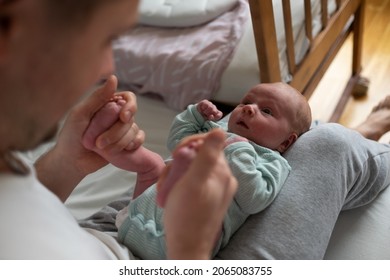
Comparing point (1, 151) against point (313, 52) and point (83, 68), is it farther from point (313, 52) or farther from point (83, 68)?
point (313, 52)

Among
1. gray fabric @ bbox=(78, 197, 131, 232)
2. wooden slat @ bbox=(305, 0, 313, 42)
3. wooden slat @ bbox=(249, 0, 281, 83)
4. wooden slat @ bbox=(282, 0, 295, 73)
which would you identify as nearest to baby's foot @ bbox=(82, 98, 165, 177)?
gray fabric @ bbox=(78, 197, 131, 232)

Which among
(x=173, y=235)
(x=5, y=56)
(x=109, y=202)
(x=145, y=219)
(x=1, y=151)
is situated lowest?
(x=109, y=202)

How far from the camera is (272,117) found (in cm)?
109

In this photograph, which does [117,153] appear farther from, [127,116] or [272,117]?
[272,117]

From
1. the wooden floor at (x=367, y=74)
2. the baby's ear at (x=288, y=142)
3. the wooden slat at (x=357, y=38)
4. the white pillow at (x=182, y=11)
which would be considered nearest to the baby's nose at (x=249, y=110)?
the baby's ear at (x=288, y=142)

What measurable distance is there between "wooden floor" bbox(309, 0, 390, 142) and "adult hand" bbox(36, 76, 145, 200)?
128 cm

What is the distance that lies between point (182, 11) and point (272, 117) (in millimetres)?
647

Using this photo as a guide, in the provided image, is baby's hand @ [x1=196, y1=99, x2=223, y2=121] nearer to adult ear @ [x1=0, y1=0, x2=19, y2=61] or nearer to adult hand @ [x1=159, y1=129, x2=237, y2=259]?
adult hand @ [x1=159, y1=129, x2=237, y2=259]

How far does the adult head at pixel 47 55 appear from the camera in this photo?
47cm

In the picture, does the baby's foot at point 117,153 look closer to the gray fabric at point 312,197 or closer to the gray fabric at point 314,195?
the gray fabric at point 312,197

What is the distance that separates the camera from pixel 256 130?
1070mm

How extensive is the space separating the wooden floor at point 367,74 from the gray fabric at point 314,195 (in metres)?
0.87
